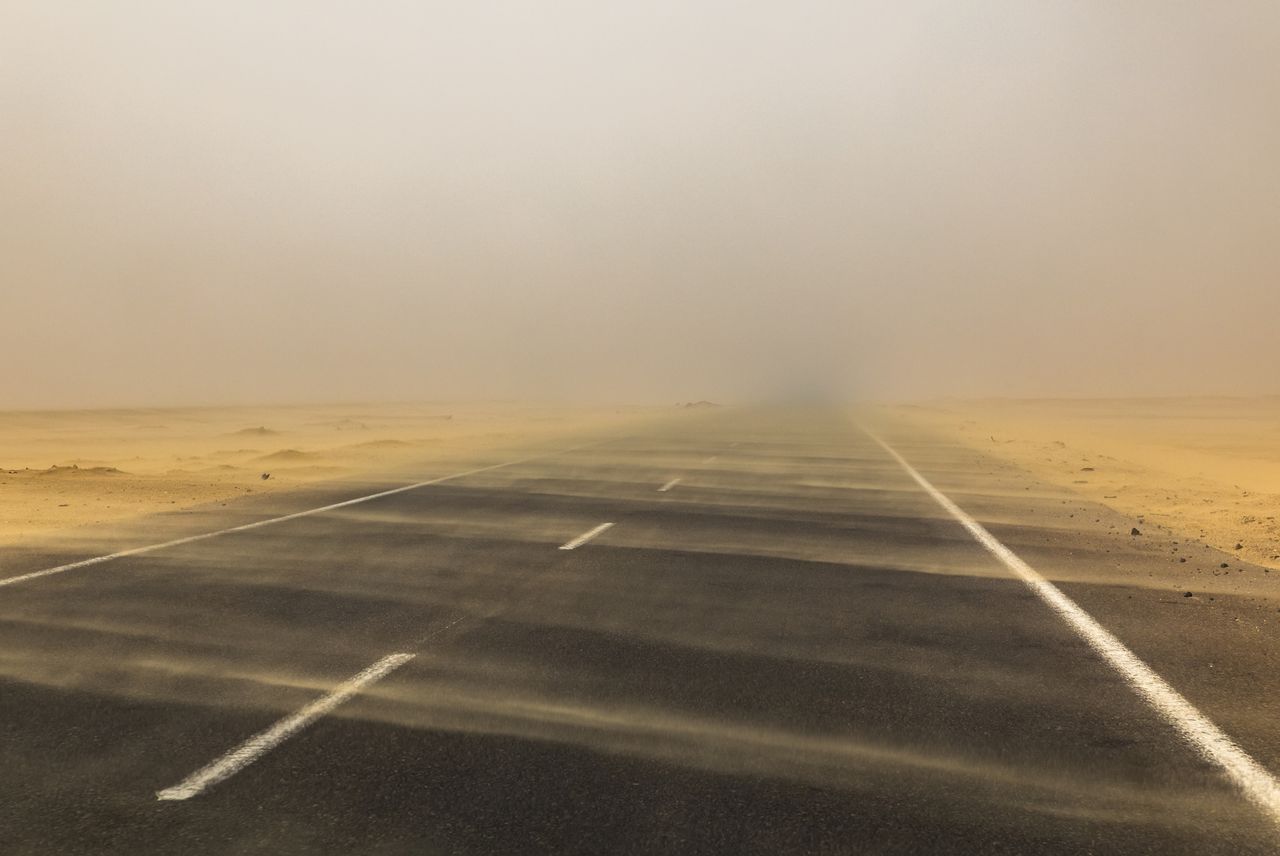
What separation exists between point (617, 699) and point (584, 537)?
5645 millimetres

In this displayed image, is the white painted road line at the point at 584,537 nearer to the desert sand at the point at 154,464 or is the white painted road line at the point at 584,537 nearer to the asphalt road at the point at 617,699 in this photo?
the asphalt road at the point at 617,699

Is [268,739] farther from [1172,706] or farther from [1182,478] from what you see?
[1182,478]

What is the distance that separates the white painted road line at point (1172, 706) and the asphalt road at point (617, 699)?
6 cm

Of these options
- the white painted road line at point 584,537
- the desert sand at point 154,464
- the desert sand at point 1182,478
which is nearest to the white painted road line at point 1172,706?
the desert sand at point 1182,478

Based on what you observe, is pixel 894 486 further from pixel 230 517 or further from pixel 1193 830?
pixel 1193 830

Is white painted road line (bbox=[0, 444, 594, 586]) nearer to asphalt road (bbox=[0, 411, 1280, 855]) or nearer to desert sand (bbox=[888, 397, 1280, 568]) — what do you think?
asphalt road (bbox=[0, 411, 1280, 855])

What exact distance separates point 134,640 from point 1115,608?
285 inches

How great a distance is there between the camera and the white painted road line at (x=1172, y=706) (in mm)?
3965

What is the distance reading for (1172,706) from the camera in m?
5.00

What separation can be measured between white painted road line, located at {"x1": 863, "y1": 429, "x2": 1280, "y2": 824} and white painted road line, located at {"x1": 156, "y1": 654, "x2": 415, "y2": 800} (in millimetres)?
4247

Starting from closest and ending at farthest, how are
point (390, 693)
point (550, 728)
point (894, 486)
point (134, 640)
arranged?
point (550, 728), point (390, 693), point (134, 640), point (894, 486)

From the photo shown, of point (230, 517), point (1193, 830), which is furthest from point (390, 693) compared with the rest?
point (230, 517)

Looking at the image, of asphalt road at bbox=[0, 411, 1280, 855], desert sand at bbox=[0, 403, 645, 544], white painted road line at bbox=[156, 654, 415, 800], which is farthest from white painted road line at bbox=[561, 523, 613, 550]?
desert sand at bbox=[0, 403, 645, 544]

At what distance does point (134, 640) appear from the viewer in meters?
6.24
